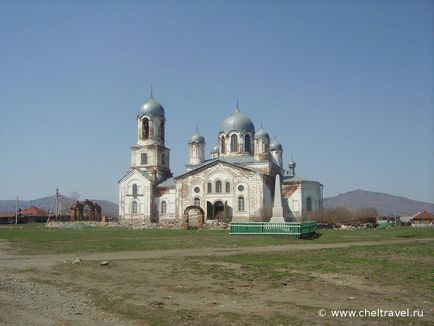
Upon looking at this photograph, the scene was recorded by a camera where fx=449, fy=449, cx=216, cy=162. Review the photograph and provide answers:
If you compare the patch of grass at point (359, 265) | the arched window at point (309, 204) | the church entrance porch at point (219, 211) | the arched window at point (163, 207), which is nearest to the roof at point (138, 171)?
the arched window at point (163, 207)

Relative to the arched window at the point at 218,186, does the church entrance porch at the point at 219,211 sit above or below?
below

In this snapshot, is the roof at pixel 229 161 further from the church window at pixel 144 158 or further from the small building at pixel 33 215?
the small building at pixel 33 215

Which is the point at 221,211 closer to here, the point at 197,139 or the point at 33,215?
the point at 197,139

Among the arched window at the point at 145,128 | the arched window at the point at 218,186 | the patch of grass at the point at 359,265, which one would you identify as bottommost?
the patch of grass at the point at 359,265

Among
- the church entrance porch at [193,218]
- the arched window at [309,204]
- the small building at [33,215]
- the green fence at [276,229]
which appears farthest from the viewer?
the small building at [33,215]

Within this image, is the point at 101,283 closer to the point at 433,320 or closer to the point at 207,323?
the point at 207,323

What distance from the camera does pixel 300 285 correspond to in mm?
10258

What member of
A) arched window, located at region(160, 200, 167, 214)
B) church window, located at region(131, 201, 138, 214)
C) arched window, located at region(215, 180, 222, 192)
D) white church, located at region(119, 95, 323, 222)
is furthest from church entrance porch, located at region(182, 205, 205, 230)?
church window, located at region(131, 201, 138, 214)

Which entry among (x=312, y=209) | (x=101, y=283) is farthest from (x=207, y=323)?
(x=312, y=209)

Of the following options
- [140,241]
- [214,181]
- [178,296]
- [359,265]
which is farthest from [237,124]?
[178,296]

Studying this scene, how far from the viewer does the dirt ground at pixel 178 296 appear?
25.2 ft

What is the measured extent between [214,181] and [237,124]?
9.52 metres

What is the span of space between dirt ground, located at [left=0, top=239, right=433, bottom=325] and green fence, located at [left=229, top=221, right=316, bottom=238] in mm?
15330

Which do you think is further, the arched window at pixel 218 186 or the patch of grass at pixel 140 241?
the arched window at pixel 218 186
